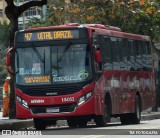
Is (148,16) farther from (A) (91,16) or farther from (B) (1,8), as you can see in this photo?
(B) (1,8)

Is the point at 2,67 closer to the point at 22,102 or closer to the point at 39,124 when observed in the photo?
the point at 39,124

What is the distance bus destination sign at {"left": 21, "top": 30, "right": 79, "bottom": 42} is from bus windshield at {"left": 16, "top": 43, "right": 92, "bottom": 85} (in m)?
0.30

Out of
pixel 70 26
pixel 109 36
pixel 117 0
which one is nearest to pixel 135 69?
pixel 109 36

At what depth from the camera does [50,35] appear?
2430 cm

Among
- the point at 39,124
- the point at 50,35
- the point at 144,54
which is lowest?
the point at 39,124

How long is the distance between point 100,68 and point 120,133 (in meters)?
4.41

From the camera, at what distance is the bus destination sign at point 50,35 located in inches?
950

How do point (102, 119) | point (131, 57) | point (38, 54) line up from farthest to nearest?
point (131, 57), point (102, 119), point (38, 54)

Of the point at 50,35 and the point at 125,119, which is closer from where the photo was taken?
the point at 50,35

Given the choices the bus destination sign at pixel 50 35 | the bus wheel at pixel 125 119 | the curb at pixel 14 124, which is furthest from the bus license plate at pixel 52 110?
the bus wheel at pixel 125 119

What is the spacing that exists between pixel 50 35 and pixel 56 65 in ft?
3.40

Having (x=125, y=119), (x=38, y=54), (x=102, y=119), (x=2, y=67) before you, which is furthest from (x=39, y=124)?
(x=2, y=67)

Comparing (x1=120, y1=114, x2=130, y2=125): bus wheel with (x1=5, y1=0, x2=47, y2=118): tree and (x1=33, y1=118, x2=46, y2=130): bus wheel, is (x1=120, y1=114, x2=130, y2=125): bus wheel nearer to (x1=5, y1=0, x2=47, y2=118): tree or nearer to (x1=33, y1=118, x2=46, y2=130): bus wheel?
(x1=5, y1=0, x2=47, y2=118): tree

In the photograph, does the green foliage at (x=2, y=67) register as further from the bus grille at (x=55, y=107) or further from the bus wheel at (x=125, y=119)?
the bus grille at (x=55, y=107)
